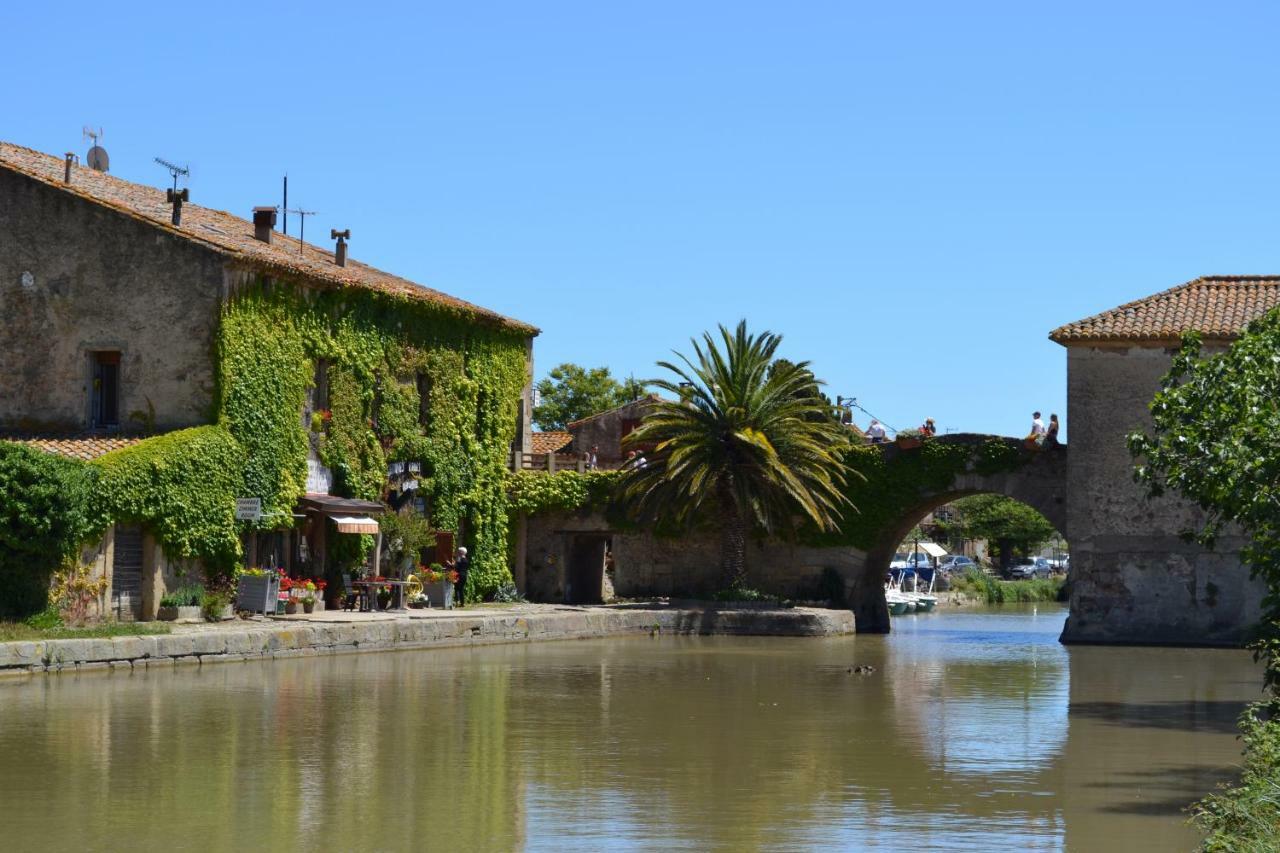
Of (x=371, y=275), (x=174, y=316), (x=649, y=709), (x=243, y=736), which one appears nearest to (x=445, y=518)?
(x=371, y=275)

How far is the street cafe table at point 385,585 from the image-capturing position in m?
36.1

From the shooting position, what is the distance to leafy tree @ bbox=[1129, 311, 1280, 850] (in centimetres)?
1770

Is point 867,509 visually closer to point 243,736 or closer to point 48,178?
point 48,178

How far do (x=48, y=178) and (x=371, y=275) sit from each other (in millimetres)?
9414

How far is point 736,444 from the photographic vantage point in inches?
1641

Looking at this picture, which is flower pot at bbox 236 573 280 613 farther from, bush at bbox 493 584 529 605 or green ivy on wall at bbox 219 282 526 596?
bush at bbox 493 584 529 605

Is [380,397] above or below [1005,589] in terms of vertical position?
above

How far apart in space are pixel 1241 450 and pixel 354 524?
19930 mm

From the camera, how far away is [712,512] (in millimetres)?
43812

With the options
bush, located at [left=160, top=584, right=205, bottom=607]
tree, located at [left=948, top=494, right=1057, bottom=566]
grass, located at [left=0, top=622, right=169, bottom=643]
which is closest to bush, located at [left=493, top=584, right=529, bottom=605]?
bush, located at [left=160, top=584, right=205, bottom=607]

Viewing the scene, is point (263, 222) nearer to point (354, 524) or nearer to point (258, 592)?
point (354, 524)

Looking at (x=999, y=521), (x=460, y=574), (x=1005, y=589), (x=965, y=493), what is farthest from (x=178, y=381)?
(x=999, y=521)

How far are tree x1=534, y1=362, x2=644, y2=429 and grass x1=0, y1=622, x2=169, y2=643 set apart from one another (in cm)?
5477

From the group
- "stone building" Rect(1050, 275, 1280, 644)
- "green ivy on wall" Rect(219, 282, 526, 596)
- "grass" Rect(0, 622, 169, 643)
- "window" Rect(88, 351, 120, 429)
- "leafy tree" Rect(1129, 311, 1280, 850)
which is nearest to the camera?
"leafy tree" Rect(1129, 311, 1280, 850)
